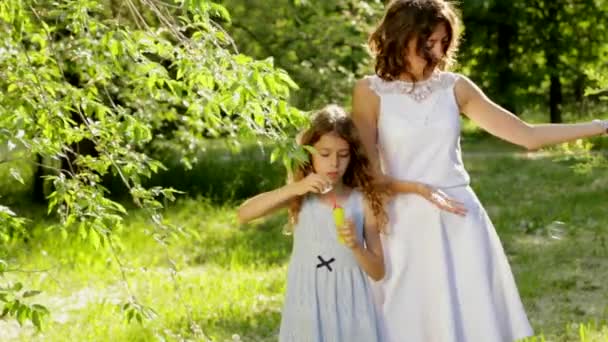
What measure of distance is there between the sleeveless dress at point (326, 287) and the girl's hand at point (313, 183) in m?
0.20

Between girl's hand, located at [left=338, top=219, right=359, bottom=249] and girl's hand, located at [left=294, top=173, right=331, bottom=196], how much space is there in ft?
0.47

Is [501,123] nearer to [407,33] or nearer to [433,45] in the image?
[433,45]

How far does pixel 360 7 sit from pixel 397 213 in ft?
33.4

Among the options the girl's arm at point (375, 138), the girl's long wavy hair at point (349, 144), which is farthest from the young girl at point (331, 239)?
the girl's arm at point (375, 138)

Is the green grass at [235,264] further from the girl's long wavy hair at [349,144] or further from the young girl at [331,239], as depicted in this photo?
the girl's long wavy hair at [349,144]

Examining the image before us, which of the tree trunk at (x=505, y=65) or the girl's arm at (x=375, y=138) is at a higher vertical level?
the tree trunk at (x=505, y=65)

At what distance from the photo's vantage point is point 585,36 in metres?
23.2

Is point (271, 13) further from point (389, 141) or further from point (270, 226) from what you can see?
point (389, 141)

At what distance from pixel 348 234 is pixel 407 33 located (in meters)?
0.72

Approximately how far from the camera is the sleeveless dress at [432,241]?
4.45m

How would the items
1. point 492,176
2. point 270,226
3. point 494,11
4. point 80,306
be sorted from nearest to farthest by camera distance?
point 80,306, point 270,226, point 492,176, point 494,11

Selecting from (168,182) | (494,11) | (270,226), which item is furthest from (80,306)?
(494,11)

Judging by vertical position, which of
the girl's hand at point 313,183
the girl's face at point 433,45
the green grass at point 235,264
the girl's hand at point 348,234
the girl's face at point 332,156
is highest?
the girl's face at point 433,45

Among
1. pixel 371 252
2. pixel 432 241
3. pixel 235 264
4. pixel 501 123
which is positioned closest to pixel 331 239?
pixel 371 252
